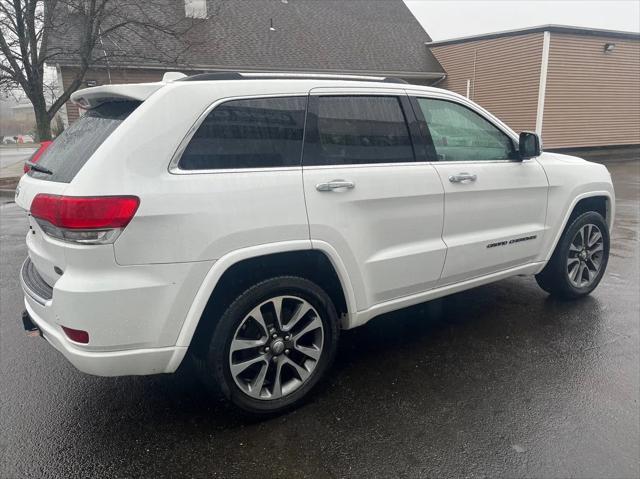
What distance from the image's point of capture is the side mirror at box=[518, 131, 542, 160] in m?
3.72

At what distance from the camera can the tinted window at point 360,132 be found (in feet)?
9.41

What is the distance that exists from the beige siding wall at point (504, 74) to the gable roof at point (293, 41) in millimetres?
1225

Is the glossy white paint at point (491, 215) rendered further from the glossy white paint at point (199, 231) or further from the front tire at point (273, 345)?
the front tire at point (273, 345)

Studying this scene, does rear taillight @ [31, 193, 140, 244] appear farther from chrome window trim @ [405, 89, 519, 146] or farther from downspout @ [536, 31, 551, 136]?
downspout @ [536, 31, 551, 136]

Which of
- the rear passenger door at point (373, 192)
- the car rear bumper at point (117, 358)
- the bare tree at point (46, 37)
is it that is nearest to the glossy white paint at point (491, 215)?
the rear passenger door at point (373, 192)

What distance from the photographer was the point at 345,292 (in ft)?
9.56

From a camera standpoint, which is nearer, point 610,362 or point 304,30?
point 610,362

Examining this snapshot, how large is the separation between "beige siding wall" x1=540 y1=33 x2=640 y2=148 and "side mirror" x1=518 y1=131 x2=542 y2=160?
1513 cm

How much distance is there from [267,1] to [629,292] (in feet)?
62.7

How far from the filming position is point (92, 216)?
2.16 m

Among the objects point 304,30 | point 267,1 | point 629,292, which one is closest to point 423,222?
point 629,292

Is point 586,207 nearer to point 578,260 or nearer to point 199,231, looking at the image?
point 578,260

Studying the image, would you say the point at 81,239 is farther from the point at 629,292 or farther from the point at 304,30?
the point at 304,30

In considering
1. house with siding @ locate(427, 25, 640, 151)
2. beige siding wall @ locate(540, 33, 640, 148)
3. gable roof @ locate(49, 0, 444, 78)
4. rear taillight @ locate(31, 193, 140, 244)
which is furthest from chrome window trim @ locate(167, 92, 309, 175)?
beige siding wall @ locate(540, 33, 640, 148)
